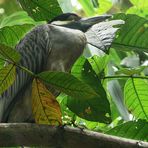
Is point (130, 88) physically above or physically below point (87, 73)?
below

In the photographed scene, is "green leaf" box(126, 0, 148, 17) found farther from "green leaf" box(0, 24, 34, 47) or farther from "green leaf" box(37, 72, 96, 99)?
"green leaf" box(37, 72, 96, 99)

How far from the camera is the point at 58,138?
3.86 ft

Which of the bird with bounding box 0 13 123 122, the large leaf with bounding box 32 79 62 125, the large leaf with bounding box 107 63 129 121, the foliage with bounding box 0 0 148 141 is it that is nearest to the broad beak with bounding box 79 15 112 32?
the bird with bounding box 0 13 123 122

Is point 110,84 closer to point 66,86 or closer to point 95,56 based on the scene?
point 95,56

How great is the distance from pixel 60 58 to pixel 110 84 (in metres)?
0.22

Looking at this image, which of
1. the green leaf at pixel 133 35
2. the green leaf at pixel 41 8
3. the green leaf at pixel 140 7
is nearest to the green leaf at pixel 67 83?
the green leaf at pixel 41 8

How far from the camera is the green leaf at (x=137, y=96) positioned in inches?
64.1

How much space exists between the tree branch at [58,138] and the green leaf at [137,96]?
1.59 feet

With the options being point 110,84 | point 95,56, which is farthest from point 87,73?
point 110,84

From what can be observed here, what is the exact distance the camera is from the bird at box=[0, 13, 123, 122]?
1.71m

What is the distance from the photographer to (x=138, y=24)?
171 cm

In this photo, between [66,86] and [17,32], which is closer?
[66,86]

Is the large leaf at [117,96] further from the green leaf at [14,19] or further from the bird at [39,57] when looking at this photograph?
the green leaf at [14,19]

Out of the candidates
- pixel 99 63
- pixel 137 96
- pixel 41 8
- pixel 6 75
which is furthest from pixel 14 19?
pixel 6 75
